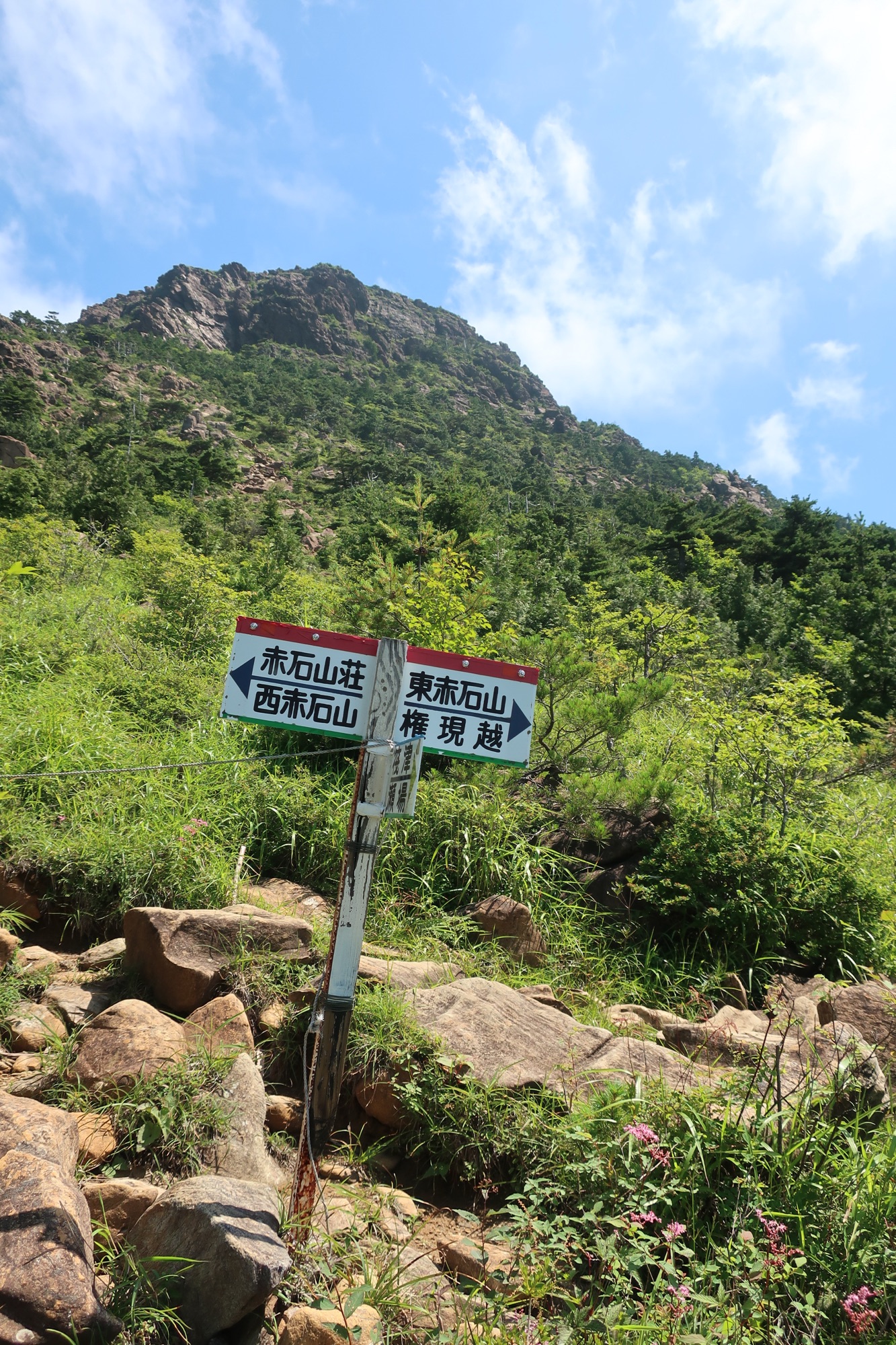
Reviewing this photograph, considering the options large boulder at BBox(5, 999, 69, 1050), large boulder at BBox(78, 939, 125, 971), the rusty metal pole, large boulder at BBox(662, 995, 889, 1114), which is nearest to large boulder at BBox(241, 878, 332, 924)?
large boulder at BBox(78, 939, 125, 971)

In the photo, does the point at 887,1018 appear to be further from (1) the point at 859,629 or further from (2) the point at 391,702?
(1) the point at 859,629

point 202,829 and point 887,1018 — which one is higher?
point 202,829

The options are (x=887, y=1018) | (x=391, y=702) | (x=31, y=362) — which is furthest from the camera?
(x=31, y=362)

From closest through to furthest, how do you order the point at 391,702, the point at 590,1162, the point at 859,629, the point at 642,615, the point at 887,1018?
the point at 590,1162, the point at 391,702, the point at 887,1018, the point at 642,615, the point at 859,629

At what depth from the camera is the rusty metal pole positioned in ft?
6.71

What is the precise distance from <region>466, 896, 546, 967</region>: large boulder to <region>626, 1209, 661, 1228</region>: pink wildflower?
166cm

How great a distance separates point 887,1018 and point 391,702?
241 cm

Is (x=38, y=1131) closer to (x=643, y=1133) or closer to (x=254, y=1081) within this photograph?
(x=254, y=1081)

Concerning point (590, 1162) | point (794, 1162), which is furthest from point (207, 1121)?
point (794, 1162)

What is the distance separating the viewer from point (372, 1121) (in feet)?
7.68

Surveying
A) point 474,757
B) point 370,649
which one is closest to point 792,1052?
point 474,757

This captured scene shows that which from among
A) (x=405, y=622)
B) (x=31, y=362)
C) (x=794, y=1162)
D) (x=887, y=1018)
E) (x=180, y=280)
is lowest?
(x=794, y=1162)

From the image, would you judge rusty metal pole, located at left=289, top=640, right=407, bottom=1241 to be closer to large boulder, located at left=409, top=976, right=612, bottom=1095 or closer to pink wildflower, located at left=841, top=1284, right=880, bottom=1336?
large boulder, located at left=409, top=976, right=612, bottom=1095

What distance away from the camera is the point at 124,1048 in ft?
7.13
